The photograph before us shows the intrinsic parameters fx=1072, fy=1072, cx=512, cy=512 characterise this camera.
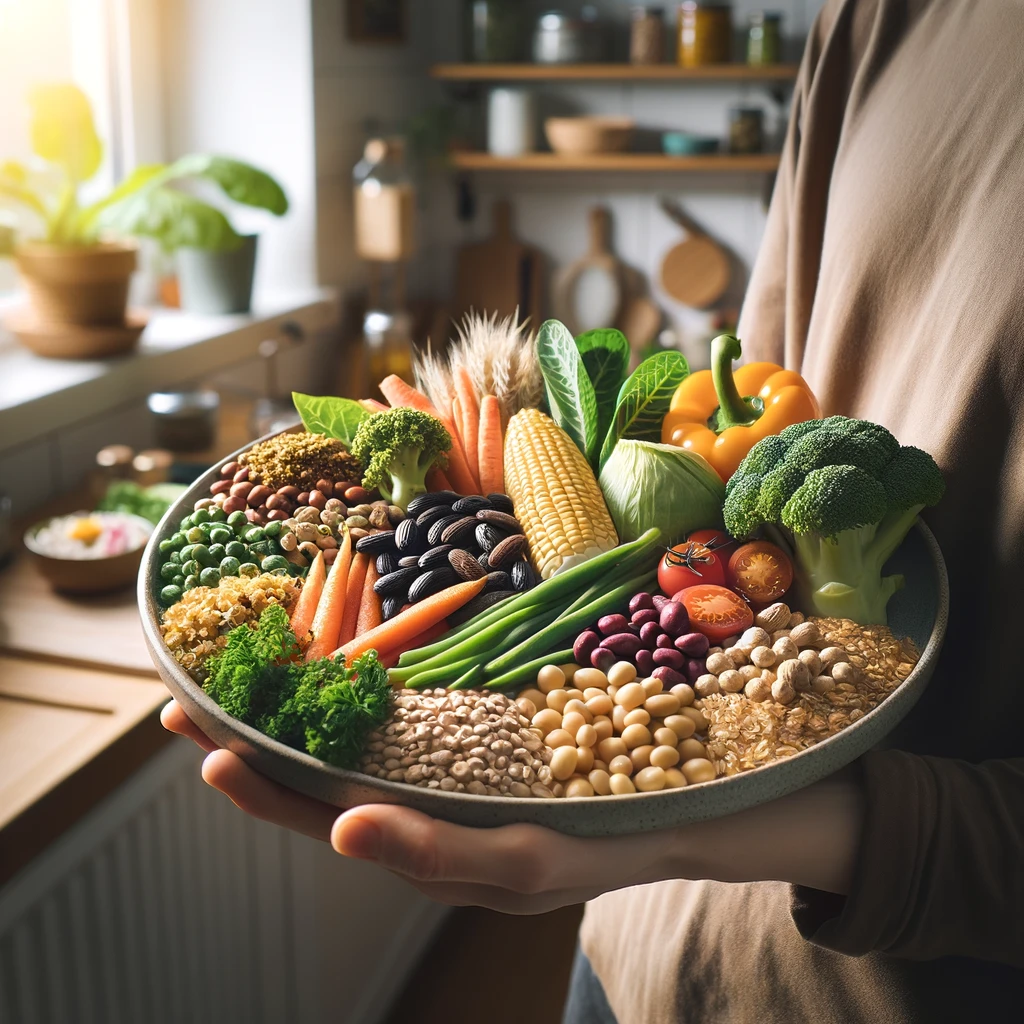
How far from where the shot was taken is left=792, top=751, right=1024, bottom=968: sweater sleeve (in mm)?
713

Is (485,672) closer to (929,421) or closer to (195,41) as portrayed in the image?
(929,421)

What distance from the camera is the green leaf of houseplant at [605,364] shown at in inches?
43.4

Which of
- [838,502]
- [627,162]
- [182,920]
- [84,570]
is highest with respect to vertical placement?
[627,162]

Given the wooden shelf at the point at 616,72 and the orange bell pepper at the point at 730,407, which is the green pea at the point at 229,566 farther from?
the wooden shelf at the point at 616,72

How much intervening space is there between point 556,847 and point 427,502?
390 mm

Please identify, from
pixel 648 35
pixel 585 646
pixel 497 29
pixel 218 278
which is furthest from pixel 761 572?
pixel 497 29

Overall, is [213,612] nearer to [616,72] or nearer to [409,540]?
[409,540]

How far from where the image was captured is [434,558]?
910mm

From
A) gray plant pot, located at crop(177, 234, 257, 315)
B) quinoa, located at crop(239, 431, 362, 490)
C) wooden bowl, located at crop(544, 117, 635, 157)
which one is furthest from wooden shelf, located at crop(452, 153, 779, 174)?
quinoa, located at crop(239, 431, 362, 490)

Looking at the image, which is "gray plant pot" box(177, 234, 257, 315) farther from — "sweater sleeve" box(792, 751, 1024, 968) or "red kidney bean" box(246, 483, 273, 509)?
"sweater sleeve" box(792, 751, 1024, 968)

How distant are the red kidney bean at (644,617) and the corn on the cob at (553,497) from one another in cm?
8

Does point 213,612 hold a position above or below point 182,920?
above

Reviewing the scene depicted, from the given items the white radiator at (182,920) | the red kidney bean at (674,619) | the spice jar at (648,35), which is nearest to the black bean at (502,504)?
the red kidney bean at (674,619)

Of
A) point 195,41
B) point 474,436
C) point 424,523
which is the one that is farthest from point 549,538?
point 195,41
